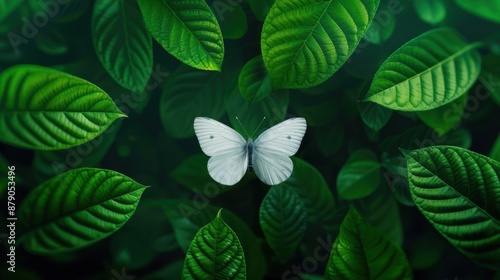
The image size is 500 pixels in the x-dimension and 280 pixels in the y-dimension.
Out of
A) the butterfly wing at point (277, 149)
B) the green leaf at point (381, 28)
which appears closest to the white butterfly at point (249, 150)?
the butterfly wing at point (277, 149)

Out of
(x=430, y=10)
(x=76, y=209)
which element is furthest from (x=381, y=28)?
(x=76, y=209)

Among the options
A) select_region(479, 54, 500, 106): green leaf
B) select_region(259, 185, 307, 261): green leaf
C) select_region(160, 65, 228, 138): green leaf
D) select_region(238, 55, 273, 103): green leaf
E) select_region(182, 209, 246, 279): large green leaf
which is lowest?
select_region(182, 209, 246, 279): large green leaf

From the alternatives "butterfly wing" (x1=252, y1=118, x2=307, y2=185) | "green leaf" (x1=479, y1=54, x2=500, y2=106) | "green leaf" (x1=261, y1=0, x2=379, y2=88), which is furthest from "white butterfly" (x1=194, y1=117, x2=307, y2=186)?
"green leaf" (x1=479, y1=54, x2=500, y2=106)

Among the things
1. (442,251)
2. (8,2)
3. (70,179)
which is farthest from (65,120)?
(442,251)

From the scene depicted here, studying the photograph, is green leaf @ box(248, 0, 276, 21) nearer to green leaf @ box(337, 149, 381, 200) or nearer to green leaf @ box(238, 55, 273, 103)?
green leaf @ box(238, 55, 273, 103)

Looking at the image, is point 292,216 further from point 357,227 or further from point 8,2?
point 8,2

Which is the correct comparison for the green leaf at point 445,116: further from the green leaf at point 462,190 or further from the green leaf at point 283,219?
the green leaf at point 283,219

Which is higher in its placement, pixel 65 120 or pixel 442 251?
pixel 65 120
